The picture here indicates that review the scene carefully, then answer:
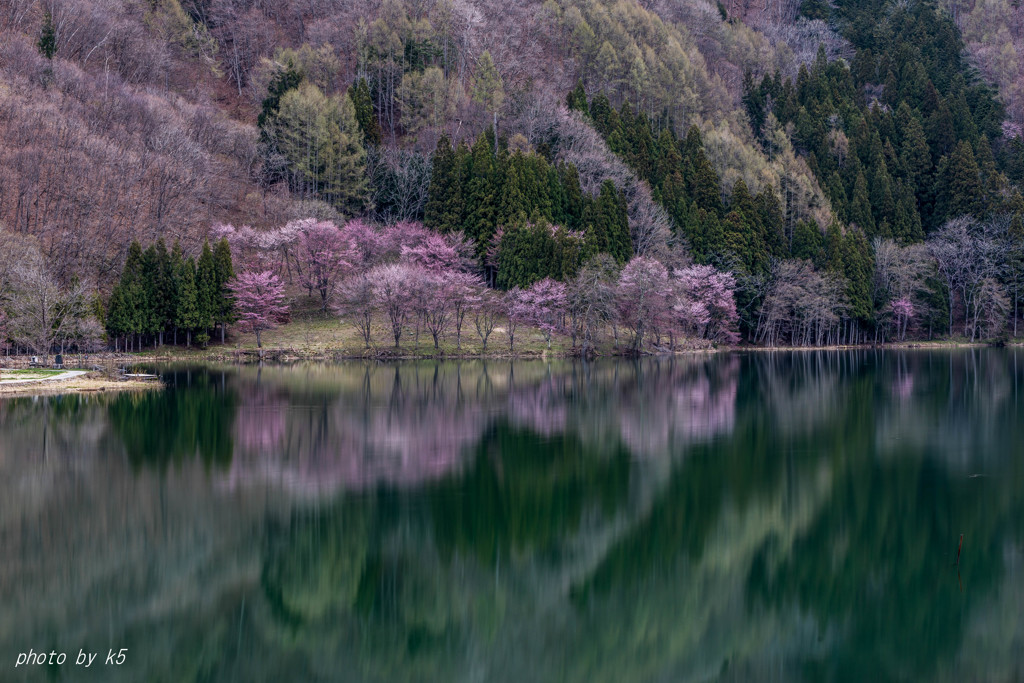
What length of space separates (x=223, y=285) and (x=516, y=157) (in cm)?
2328

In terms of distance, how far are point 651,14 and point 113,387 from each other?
251 ft

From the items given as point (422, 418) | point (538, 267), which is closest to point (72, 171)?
point (538, 267)

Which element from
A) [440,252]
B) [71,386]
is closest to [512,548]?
[71,386]

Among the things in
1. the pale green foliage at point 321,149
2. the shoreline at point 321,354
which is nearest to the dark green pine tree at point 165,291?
the shoreline at point 321,354

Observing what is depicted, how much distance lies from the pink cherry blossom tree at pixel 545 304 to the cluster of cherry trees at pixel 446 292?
7 cm

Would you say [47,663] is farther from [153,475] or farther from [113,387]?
[113,387]

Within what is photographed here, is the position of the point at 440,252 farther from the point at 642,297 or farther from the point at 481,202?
the point at 642,297

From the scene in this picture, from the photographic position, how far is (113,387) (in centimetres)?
3672

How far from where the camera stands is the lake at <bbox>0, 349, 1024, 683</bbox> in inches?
424

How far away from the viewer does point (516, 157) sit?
65.8 m

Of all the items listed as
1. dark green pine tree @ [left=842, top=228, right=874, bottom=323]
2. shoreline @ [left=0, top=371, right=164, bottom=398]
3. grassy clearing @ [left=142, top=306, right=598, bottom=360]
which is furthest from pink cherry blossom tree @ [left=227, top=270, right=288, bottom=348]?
dark green pine tree @ [left=842, top=228, right=874, bottom=323]

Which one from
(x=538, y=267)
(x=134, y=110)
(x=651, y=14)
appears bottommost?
(x=538, y=267)

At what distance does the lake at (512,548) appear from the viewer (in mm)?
10773

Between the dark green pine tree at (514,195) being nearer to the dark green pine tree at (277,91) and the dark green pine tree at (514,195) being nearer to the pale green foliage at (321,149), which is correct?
the pale green foliage at (321,149)
